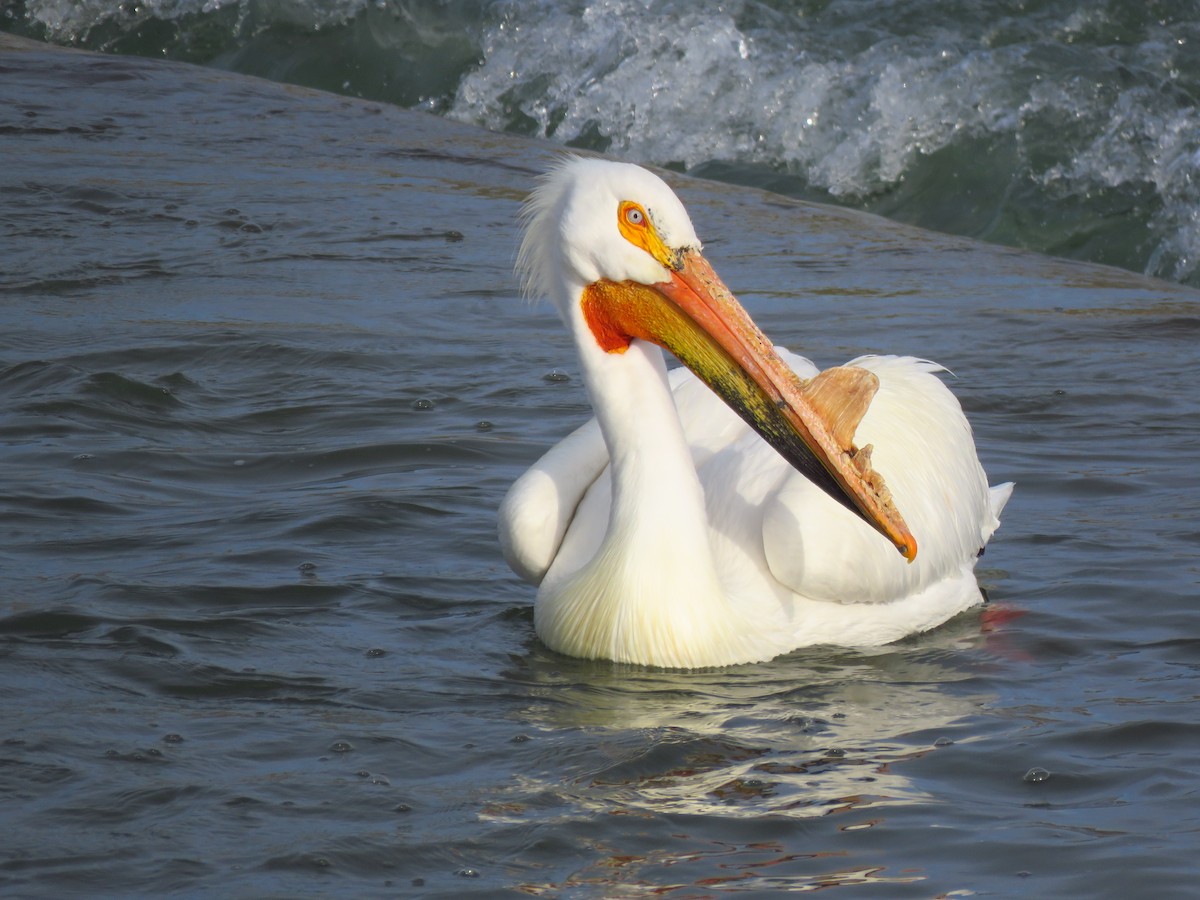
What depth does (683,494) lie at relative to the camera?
408cm

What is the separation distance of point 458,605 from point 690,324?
101 centimetres

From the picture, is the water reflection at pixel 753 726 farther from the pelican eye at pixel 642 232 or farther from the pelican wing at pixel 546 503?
the pelican eye at pixel 642 232

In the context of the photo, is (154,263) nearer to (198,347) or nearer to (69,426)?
(198,347)

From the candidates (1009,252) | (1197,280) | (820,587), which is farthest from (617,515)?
(1197,280)

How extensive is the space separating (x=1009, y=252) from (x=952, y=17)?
2.96 metres

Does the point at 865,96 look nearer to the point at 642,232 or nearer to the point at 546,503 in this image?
the point at 546,503

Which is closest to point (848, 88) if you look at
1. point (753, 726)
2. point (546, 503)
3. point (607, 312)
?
point (546, 503)

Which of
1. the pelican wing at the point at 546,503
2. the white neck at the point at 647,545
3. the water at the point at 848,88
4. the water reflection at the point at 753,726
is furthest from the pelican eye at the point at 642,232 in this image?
the water at the point at 848,88

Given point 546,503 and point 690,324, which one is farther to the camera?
point 546,503

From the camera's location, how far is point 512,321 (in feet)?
23.6

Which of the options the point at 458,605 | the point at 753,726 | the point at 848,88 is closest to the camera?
the point at 753,726

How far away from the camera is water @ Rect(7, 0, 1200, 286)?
9.58 metres

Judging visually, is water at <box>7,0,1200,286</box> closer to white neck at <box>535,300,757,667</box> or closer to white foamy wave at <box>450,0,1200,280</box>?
white foamy wave at <box>450,0,1200,280</box>

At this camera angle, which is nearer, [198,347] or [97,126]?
[198,347]
